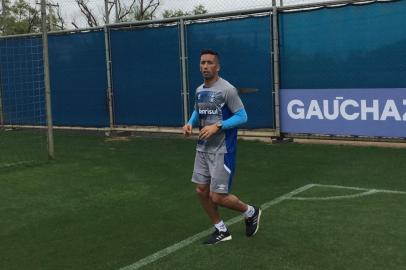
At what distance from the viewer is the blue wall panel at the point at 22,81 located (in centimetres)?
1572

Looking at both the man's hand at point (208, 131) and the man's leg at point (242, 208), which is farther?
the man's leg at point (242, 208)

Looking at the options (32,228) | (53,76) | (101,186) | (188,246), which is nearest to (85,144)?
(53,76)

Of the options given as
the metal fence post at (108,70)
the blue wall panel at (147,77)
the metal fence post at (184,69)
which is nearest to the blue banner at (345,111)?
the metal fence post at (184,69)

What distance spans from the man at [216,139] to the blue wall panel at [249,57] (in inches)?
266

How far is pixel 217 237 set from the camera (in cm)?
556

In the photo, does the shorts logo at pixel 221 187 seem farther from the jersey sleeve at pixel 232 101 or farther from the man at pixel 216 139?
the jersey sleeve at pixel 232 101

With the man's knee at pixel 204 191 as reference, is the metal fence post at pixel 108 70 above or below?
above

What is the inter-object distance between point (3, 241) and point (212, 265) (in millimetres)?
2312

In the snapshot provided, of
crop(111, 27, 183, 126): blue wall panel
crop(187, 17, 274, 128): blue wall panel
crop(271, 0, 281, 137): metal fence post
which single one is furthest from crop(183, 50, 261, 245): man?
crop(111, 27, 183, 126): blue wall panel

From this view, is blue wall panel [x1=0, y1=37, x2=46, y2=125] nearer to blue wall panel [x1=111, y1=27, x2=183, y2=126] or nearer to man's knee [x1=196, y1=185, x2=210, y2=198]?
blue wall panel [x1=111, y1=27, x2=183, y2=126]

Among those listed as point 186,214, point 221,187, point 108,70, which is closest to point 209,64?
point 221,187

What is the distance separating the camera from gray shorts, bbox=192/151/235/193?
17.9ft

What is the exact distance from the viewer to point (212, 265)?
4969 mm

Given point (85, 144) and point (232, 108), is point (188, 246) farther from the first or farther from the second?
point (85, 144)
